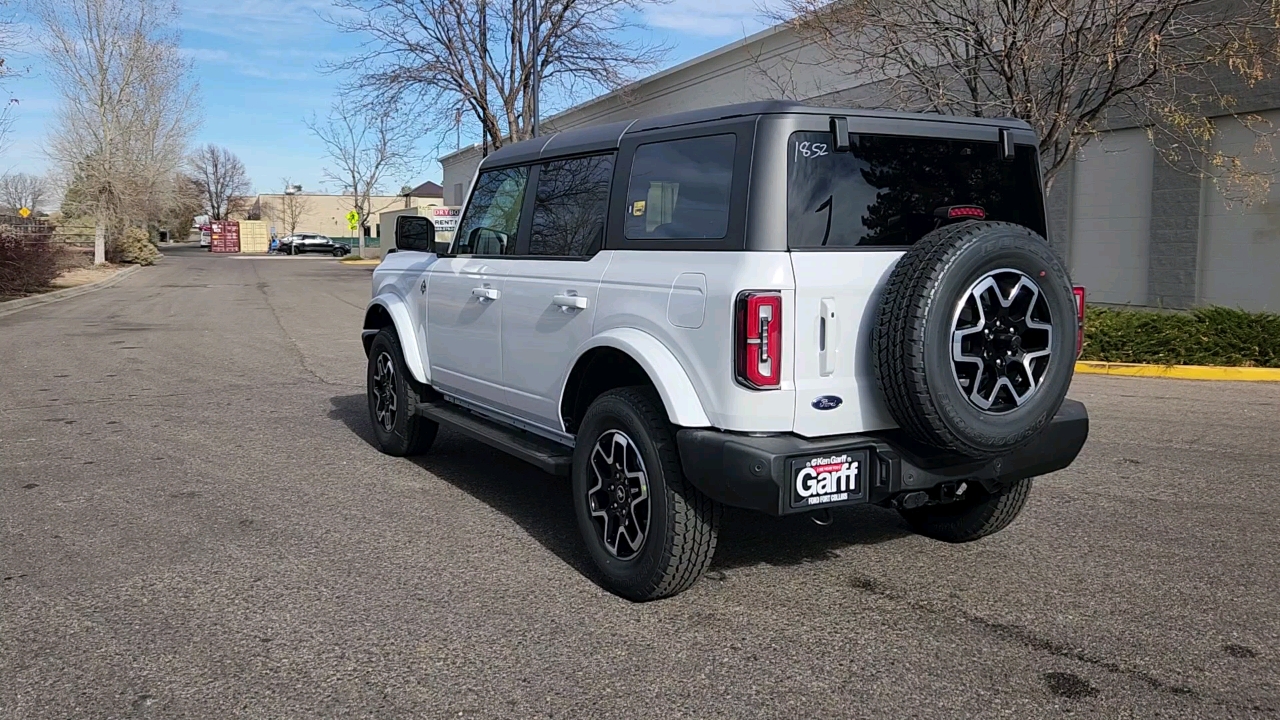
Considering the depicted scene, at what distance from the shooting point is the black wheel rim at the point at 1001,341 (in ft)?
12.8

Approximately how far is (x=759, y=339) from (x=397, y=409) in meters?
3.71

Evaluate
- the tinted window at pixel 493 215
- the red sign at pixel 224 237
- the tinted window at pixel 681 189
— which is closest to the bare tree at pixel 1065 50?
the tinted window at pixel 493 215

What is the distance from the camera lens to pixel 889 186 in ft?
14.1

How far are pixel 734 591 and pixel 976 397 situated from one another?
1.31 metres

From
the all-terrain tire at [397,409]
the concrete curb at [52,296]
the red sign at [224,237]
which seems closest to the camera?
the all-terrain tire at [397,409]

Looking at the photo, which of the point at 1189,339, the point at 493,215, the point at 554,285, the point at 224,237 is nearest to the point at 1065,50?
the point at 1189,339

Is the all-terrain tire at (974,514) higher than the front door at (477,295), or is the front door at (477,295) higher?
the front door at (477,295)

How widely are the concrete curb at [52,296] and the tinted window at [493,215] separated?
1742cm

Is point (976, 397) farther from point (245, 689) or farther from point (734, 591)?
point (245, 689)

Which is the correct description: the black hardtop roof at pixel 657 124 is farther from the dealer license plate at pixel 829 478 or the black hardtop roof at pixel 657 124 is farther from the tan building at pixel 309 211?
the tan building at pixel 309 211

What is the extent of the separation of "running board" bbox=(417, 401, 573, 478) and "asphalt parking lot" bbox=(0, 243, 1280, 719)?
0.43m

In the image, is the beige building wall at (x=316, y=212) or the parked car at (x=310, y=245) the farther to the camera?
the beige building wall at (x=316, y=212)

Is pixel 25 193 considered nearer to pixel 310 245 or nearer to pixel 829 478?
pixel 310 245

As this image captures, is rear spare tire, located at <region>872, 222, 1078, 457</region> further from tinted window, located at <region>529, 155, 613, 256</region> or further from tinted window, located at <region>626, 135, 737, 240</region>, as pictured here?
tinted window, located at <region>529, 155, 613, 256</region>
